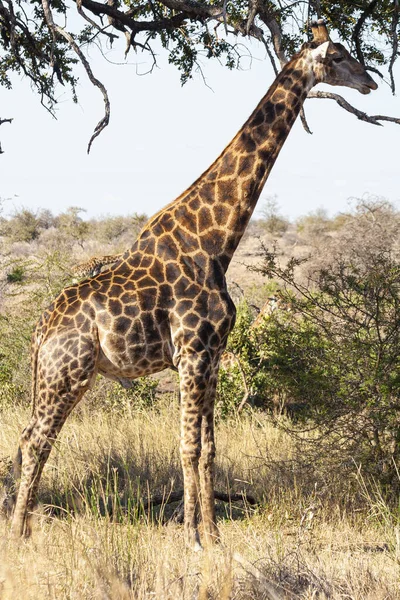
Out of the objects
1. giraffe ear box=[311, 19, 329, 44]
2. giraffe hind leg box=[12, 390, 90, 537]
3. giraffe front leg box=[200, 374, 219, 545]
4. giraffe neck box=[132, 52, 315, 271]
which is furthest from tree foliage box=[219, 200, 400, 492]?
giraffe hind leg box=[12, 390, 90, 537]

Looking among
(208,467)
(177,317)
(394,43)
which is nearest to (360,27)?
(394,43)

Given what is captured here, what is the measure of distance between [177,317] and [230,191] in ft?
3.72

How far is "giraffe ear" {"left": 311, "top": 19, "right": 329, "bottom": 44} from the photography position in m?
6.53

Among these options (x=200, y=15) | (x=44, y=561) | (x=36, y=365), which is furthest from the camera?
(x=200, y=15)

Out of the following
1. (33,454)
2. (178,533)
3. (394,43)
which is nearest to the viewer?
(33,454)

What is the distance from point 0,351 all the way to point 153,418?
3.30 meters

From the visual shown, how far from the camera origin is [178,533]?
6.07m

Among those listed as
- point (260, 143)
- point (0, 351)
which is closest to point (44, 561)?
point (260, 143)

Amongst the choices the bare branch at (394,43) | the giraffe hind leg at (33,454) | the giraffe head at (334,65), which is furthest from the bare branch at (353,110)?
the giraffe hind leg at (33,454)

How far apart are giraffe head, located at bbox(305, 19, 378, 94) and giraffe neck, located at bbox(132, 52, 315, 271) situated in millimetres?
302

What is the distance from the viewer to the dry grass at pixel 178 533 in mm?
4027

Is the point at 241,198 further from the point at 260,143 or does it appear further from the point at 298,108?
the point at 298,108

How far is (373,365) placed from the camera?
6883 mm

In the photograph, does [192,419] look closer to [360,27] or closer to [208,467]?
[208,467]
